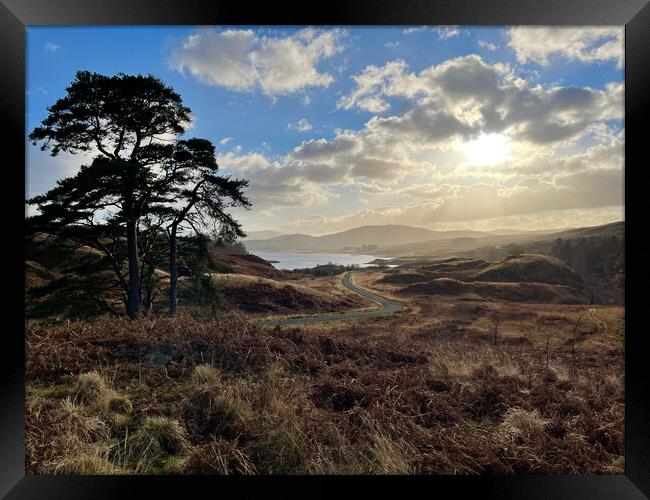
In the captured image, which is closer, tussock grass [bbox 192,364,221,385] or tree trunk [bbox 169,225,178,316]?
tussock grass [bbox 192,364,221,385]

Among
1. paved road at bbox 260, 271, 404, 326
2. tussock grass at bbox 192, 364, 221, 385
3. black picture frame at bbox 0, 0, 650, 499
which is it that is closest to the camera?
black picture frame at bbox 0, 0, 650, 499

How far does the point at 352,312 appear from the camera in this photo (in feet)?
41.8

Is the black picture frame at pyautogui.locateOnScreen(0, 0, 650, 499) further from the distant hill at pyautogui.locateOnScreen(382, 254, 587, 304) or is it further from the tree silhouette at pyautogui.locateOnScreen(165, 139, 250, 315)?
the distant hill at pyautogui.locateOnScreen(382, 254, 587, 304)

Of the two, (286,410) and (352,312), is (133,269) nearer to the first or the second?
(286,410)

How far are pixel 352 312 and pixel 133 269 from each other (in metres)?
8.35

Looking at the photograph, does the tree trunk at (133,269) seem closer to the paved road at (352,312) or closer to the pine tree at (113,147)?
the pine tree at (113,147)

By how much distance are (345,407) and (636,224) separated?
3298mm

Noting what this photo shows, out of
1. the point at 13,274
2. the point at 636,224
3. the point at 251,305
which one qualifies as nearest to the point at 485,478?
the point at 636,224

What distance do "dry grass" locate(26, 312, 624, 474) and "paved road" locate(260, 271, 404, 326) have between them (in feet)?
17.9

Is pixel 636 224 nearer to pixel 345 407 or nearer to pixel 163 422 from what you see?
pixel 345 407

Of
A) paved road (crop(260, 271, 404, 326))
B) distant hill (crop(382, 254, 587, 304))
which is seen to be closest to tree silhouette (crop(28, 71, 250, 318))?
paved road (crop(260, 271, 404, 326))

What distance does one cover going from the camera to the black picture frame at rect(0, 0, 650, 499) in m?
2.53

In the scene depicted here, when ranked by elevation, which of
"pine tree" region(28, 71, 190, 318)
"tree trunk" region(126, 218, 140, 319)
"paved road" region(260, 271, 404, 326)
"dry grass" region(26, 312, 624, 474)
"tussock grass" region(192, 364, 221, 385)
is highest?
"pine tree" region(28, 71, 190, 318)
